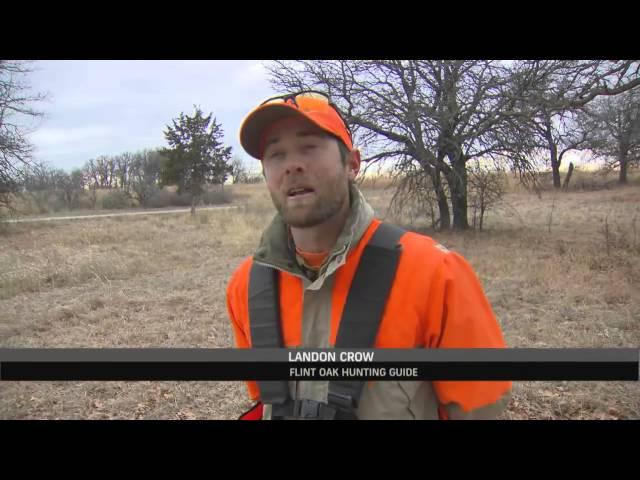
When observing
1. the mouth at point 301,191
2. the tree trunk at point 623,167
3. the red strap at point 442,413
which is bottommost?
the red strap at point 442,413

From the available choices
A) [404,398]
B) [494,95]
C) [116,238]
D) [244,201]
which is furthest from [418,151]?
[404,398]

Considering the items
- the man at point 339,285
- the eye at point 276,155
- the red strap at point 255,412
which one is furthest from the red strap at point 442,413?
the eye at point 276,155

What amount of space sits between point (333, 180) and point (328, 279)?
0.32 metres

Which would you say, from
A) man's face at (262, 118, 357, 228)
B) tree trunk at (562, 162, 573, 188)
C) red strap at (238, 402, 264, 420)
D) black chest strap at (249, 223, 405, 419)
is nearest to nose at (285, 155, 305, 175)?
man's face at (262, 118, 357, 228)

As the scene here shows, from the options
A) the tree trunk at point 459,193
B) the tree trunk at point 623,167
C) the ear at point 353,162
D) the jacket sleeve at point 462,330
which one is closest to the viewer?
the jacket sleeve at point 462,330

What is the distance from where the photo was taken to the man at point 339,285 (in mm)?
1120

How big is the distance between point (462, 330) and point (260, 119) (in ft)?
2.92

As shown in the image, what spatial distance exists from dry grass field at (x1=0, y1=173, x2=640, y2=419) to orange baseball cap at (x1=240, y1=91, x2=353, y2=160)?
1.62 metres

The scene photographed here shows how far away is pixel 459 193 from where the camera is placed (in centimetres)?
654

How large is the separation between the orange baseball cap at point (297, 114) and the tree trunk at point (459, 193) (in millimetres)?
5409

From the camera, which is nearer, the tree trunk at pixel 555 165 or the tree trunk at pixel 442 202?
the tree trunk at pixel 555 165

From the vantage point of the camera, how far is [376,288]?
3.75 ft

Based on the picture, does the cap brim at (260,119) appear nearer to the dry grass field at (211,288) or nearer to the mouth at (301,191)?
the mouth at (301,191)

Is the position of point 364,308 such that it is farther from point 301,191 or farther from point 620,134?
point 620,134
